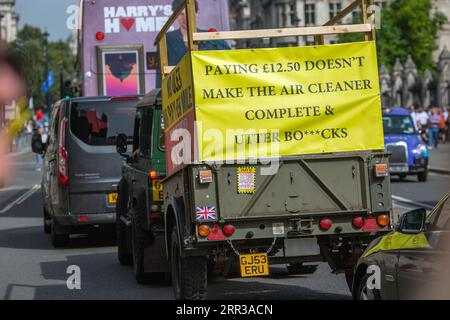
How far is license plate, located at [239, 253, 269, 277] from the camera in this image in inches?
390

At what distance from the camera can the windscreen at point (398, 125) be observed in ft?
105

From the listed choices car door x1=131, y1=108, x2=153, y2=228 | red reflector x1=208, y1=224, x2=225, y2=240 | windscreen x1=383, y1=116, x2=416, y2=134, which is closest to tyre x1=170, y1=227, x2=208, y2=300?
red reflector x1=208, y1=224, x2=225, y2=240

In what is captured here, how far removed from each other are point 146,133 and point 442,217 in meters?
5.44

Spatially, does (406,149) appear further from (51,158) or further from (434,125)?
(434,125)

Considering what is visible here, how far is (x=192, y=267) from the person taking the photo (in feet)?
32.8

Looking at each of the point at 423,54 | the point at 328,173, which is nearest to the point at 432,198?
the point at 328,173

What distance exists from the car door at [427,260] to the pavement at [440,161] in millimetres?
28527

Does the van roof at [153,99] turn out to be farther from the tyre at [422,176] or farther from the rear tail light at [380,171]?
the tyre at [422,176]

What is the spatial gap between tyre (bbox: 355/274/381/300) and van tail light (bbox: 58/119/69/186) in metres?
8.17

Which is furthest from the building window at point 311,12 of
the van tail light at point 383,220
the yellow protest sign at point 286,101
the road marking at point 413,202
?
the van tail light at point 383,220

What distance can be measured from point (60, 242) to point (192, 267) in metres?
7.61

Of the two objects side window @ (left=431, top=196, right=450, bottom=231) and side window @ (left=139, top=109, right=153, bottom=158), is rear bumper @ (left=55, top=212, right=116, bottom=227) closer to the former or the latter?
side window @ (left=139, top=109, right=153, bottom=158)

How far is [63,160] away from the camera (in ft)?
54.3
